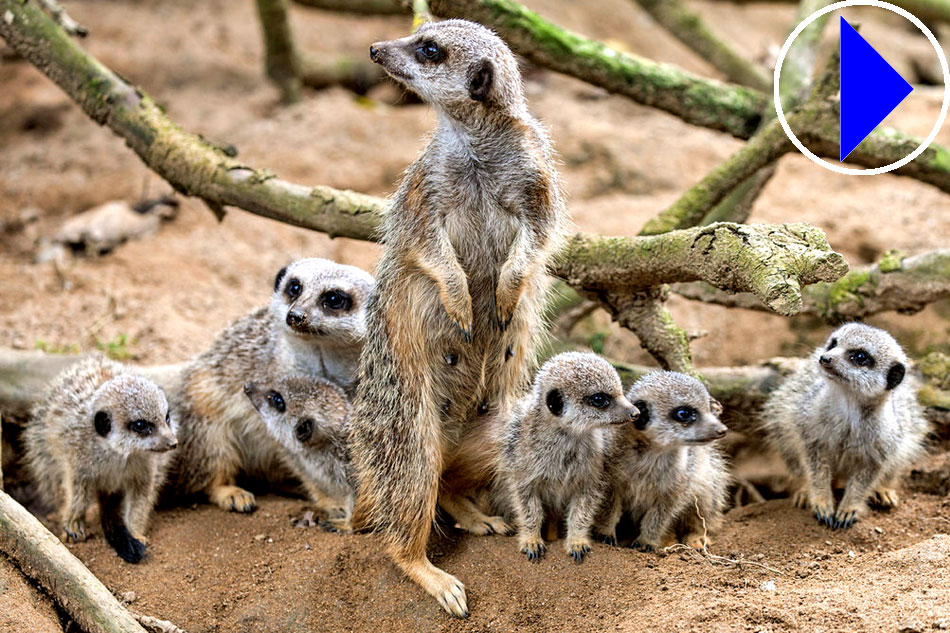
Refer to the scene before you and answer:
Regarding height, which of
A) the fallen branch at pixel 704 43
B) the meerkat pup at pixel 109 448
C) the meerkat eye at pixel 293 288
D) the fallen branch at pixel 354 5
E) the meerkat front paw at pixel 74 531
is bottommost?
the meerkat front paw at pixel 74 531

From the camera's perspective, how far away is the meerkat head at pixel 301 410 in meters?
3.91

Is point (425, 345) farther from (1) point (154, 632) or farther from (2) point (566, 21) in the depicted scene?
(2) point (566, 21)

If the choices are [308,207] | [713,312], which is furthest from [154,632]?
[713,312]

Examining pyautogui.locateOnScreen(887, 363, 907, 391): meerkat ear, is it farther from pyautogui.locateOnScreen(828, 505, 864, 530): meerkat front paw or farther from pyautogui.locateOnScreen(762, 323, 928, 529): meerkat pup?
pyautogui.locateOnScreen(828, 505, 864, 530): meerkat front paw

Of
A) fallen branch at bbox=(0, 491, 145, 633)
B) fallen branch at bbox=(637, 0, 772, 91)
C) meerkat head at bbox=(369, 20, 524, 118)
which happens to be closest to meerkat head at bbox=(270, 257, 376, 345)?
meerkat head at bbox=(369, 20, 524, 118)

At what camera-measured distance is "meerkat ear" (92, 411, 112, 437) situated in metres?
3.87

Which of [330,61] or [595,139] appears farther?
[330,61]

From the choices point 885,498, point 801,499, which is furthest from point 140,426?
point 885,498

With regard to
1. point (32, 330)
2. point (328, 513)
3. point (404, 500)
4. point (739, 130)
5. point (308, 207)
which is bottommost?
point (32, 330)

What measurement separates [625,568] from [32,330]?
3680 mm

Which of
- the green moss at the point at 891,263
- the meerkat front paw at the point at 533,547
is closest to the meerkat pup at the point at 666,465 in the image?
the meerkat front paw at the point at 533,547

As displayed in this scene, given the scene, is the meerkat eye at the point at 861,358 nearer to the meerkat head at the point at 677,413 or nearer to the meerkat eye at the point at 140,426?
the meerkat head at the point at 677,413

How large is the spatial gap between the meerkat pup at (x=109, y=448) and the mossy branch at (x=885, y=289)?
9.06 ft

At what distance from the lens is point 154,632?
3.21 m
